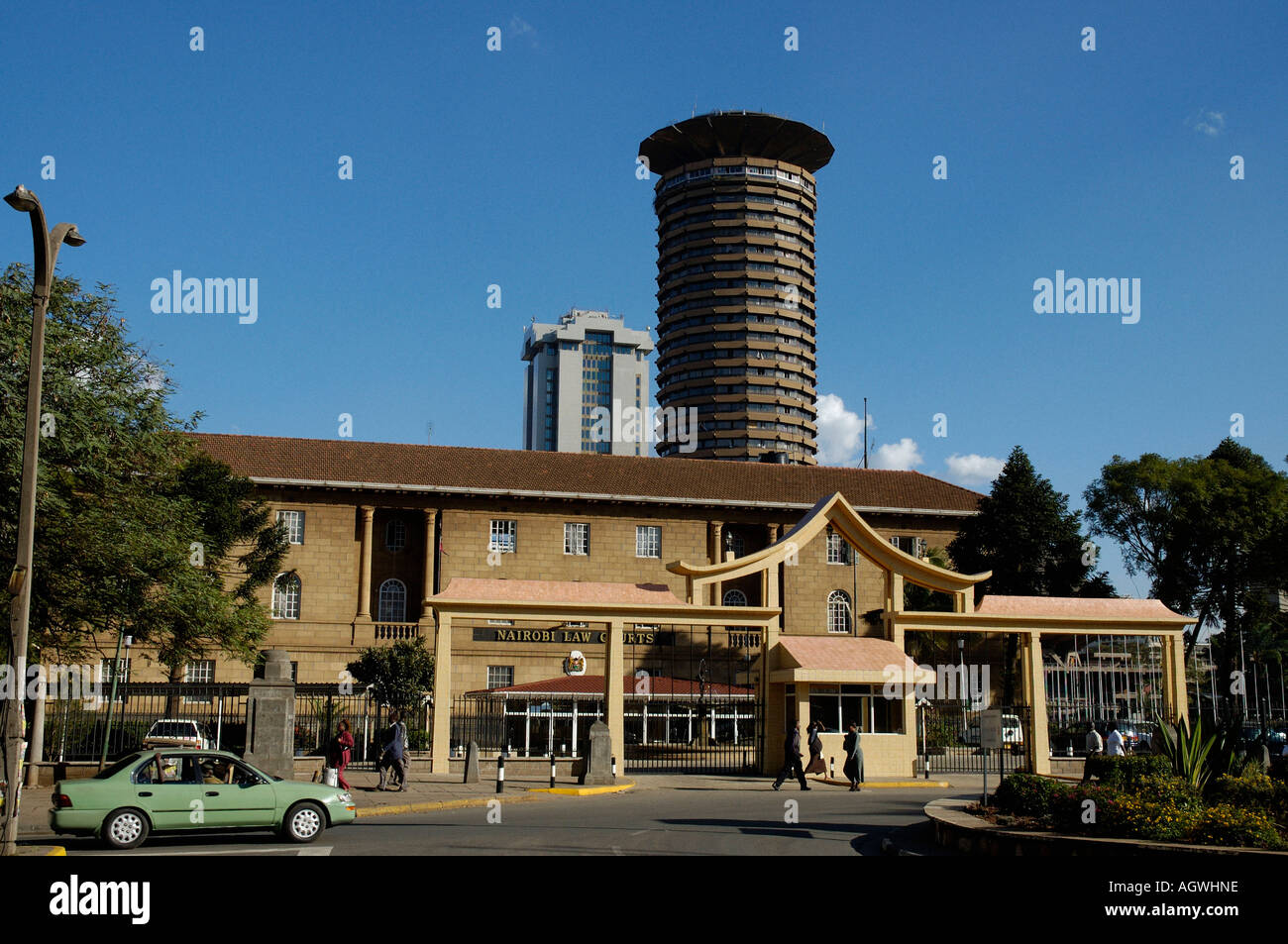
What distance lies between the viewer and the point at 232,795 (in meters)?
16.4

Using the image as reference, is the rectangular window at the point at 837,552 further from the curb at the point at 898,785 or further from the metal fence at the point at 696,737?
the curb at the point at 898,785

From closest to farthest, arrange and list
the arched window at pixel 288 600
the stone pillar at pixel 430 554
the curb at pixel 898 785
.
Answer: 1. the curb at pixel 898 785
2. the arched window at pixel 288 600
3. the stone pillar at pixel 430 554

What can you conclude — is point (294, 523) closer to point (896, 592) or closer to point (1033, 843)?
point (896, 592)

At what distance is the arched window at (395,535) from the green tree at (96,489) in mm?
22341

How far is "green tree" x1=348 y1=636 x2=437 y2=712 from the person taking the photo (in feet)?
142

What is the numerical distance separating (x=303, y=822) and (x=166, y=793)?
1892mm

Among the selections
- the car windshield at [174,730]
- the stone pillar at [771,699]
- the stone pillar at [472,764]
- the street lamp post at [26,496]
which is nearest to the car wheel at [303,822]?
the street lamp post at [26,496]

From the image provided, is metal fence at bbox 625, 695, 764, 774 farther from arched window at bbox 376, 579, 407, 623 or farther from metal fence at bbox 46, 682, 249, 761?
arched window at bbox 376, 579, 407, 623

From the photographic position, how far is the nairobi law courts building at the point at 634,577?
113 feet

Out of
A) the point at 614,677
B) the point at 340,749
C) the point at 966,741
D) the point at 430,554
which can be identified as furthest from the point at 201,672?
the point at 966,741

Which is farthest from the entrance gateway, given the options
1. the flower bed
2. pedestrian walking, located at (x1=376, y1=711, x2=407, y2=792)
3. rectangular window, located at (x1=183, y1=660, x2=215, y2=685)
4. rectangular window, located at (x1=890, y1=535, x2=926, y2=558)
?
rectangular window, located at (x1=890, y1=535, x2=926, y2=558)

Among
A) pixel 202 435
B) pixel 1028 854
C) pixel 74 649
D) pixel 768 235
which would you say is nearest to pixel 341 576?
pixel 202 435

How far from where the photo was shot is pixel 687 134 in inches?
4670
